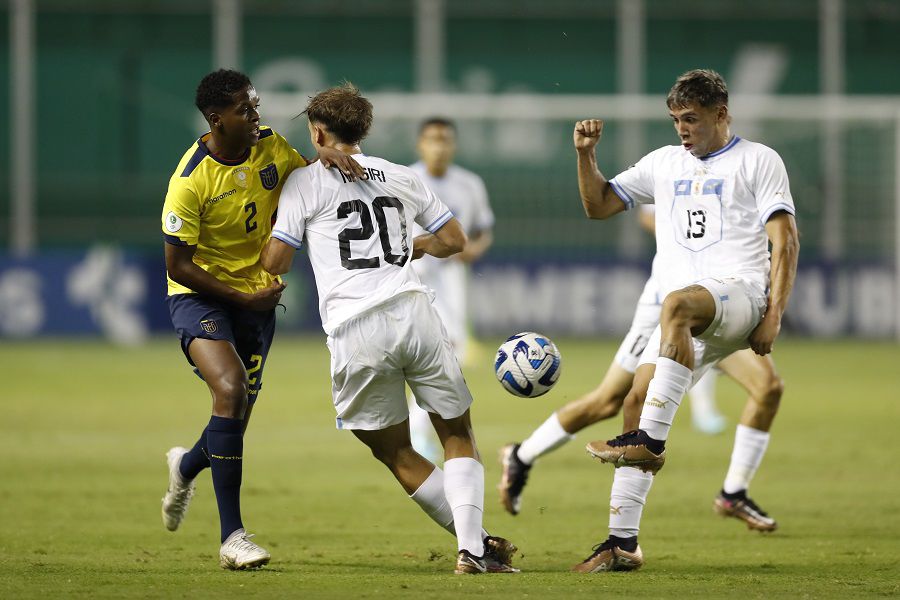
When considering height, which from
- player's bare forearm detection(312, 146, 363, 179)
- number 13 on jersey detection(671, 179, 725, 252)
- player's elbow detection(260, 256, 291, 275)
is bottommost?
player's elbow detection(260, 256, 291, 275)

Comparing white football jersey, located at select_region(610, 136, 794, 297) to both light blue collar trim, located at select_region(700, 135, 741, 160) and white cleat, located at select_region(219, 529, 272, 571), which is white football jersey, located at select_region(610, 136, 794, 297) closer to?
light blue collar trim, located at select_region(700, 135, 741, 160)

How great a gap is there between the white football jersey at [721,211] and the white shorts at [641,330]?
103cm

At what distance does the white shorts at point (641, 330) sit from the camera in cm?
820

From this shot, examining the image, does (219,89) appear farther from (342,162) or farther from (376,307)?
(376,307)

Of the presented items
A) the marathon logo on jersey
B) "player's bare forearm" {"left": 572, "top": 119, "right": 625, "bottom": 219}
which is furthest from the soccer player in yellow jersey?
"player's bare forearm" {"left": 572, "top": 119, "right": 625, "bottom": 219}

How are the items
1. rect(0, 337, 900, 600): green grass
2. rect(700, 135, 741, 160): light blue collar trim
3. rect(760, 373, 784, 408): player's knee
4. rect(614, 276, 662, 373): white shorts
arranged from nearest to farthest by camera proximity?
1. rect(0, 337, 900, 600): green grass
2. rect(700, 135, 741, 160): light blue collar trim
3. rect(614, 276, 662, 373): white shorts
4. rect(760, 373, 784, 408): player's knee

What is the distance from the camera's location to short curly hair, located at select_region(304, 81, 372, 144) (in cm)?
655

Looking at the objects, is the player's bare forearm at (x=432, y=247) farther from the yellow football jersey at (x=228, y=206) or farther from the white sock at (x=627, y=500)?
the white sock at (x=627, y=500)

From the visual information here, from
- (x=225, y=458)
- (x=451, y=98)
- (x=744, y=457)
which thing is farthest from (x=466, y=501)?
(x=451, y=98)

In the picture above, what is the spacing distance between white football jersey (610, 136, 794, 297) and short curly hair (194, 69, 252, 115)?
214 centimetres

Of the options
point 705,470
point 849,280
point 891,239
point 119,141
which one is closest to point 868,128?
point 891,239

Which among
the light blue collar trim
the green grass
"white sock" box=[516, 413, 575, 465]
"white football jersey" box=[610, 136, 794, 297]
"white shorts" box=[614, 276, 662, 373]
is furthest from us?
"white sock" box=[516, 413, 575, 465]

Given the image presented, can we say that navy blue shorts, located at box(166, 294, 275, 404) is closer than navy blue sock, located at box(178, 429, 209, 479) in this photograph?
Yes

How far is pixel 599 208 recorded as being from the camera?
7359mm
